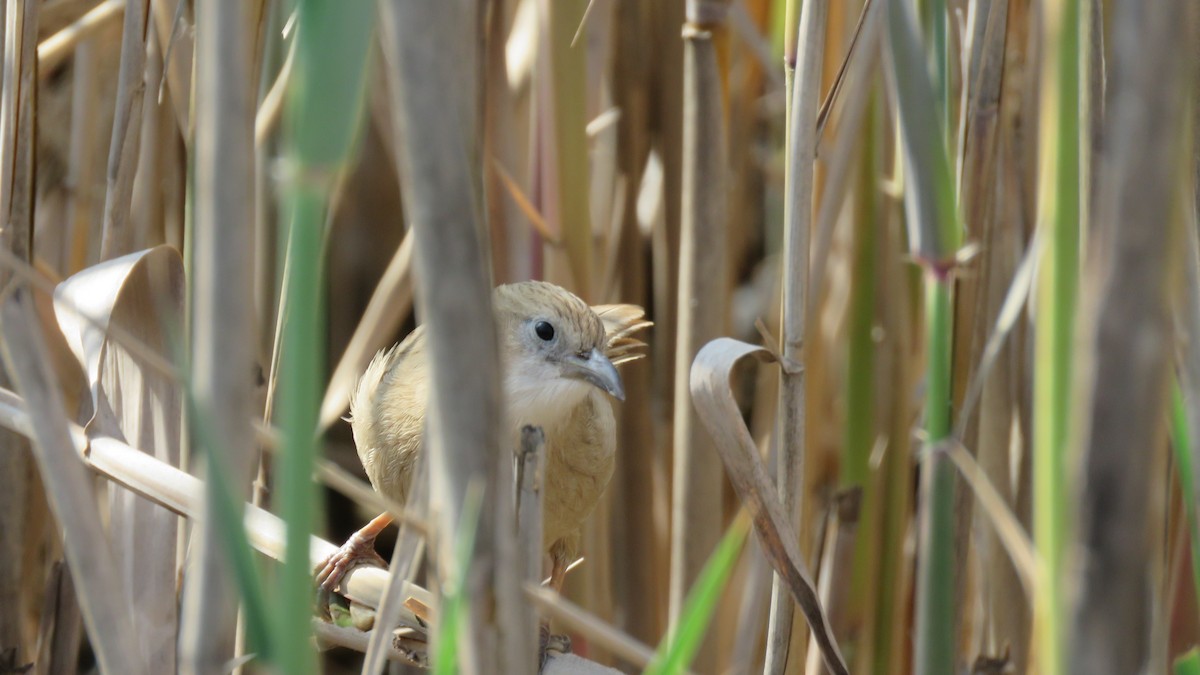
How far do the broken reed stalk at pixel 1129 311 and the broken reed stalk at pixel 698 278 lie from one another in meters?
1.28

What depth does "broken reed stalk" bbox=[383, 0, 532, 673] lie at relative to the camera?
894mm

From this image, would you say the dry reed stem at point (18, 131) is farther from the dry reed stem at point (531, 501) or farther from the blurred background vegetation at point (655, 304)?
the dry reed stem at point (531, 501)

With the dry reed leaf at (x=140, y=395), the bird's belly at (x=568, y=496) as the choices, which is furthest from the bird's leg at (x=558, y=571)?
the dry reed leaf at (x=140, y=395)

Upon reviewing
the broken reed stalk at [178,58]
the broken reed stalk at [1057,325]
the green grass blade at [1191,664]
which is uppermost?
the broken reed stalk at [178,58]

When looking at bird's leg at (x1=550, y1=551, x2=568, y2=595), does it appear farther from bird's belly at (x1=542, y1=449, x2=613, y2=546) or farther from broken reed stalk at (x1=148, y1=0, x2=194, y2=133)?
broken reed stalk at (x1=148, y1=0, x2=194, y2=133)

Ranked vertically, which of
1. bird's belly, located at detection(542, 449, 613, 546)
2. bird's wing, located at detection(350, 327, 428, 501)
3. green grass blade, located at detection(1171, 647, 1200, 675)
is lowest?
bird's belly, located at detection(542, 449, 613, 546)

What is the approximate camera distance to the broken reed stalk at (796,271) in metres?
1.55

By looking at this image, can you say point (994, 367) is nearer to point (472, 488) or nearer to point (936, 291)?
point (936, 291)

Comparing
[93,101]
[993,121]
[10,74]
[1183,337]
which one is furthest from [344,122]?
[93,101]

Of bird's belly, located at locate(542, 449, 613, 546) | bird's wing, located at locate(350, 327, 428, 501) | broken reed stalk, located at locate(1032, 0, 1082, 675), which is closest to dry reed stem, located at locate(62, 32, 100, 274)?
bird's wing, located at locate(350, 327, 428, 501)

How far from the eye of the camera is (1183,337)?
55.4 inches

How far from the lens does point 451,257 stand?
0.91 meters

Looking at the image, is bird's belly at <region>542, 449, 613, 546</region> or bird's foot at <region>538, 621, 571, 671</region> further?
bird's belly at <region>542, 449, 613, 546</region>

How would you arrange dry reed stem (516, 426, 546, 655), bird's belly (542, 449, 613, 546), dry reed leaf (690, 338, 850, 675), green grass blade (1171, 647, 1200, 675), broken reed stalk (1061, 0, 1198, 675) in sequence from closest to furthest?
broken reed stalk (1061, 0, 1198, 675) < green grass blade (1171, 647, 1200, 675) < dry reed stem (516, 426, 546, 655) < dry reed leaf (690, 338, 850, 675) < bird's belly (542, 449, 613, 546)
